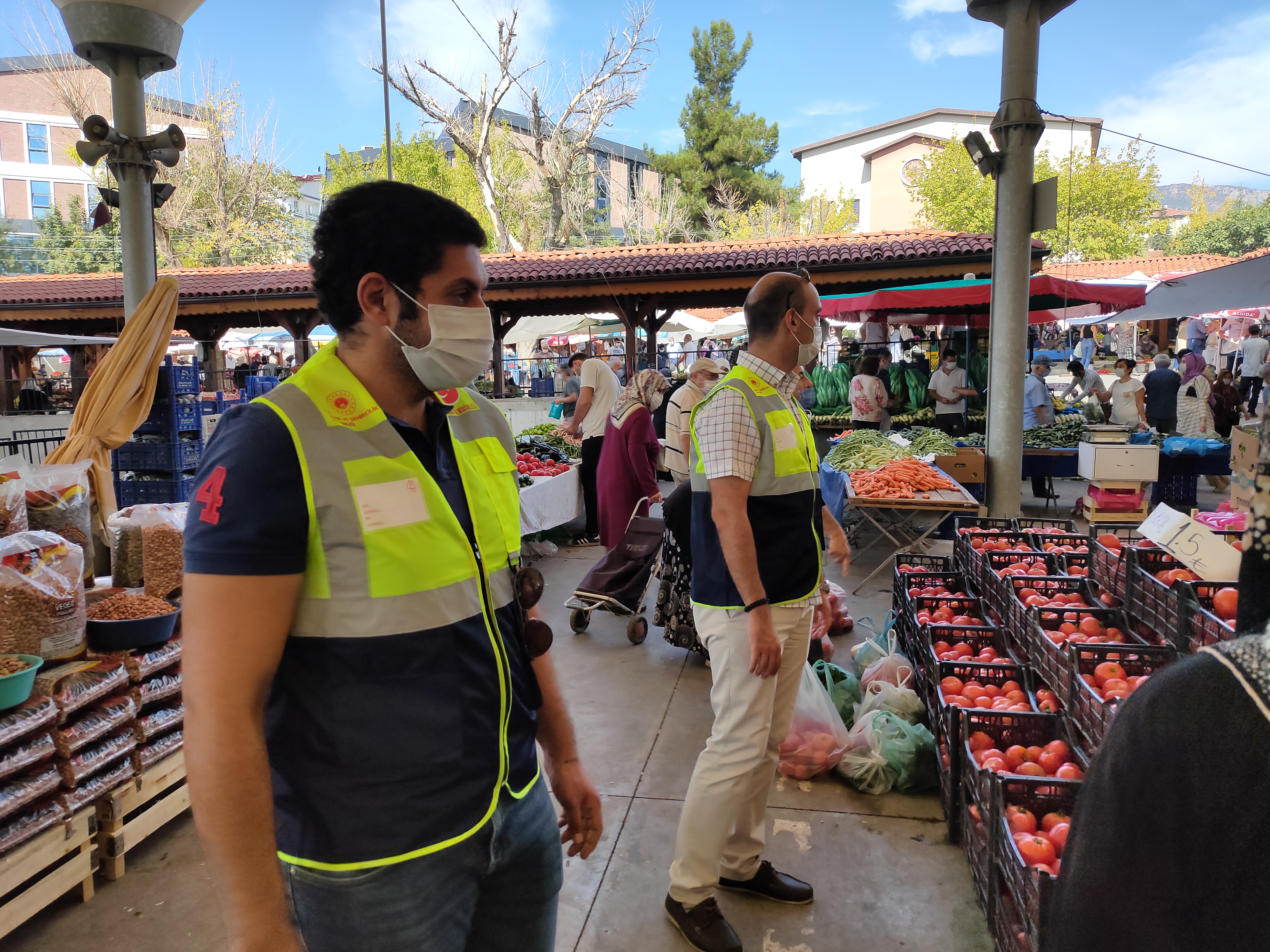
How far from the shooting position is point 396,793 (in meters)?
1.22

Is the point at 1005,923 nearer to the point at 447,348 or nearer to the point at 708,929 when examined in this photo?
the point at 708,929

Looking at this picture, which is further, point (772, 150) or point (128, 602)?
point (772, 150)

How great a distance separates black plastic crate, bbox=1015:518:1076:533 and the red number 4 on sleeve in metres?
4.75

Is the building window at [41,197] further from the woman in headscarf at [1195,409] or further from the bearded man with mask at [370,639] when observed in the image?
the bearded man with mask at [370,639]

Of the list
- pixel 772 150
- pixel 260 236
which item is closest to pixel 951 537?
pixel 260 236

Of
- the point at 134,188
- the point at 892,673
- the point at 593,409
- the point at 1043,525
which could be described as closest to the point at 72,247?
the point at 134,188

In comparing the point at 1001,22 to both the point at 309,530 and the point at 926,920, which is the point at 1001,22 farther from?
the point at 309,530

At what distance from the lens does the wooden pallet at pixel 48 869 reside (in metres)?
2.54

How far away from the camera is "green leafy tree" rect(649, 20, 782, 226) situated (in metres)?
41.9

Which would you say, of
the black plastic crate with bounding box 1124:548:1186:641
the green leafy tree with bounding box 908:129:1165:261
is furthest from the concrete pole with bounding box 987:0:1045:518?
the green leafy tree with bounding box 908:129:1165:261

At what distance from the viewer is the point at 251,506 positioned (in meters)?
1.11

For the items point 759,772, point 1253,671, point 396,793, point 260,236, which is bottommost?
point 759,772

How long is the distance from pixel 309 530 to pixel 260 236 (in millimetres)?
33996

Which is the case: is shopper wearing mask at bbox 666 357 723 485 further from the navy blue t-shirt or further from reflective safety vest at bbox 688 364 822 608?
the navy blue t-shirt
